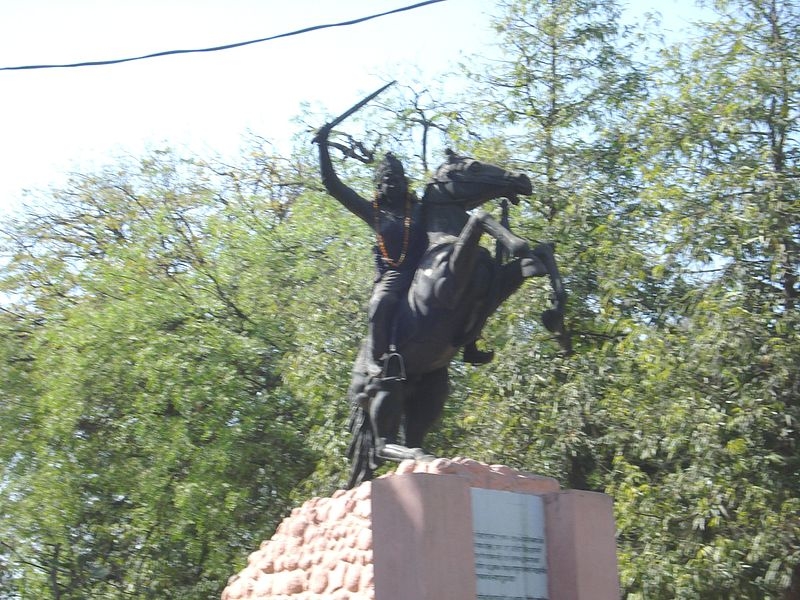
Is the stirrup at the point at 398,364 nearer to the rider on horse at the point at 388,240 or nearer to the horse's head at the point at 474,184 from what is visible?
the rider on horse at the point at 388,240

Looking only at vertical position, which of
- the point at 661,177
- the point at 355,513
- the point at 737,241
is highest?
the point at 661,177

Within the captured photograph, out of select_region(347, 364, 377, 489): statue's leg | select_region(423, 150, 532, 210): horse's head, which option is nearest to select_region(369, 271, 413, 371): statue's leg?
select_region(347, 364, 377, 489): statue's leg

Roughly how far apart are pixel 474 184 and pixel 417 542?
2.74m

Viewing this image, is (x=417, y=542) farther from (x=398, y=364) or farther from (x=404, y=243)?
(x=404, y=243)

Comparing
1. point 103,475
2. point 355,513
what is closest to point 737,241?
point 355,513

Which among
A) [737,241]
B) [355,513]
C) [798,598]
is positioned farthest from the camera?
[798,598]

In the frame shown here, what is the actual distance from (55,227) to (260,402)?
7.75 metres

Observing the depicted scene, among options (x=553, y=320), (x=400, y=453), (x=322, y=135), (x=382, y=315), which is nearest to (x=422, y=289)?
(x=382, y=315)

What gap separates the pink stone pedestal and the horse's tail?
602mm

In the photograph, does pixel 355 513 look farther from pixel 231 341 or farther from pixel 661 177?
pixel 231 341

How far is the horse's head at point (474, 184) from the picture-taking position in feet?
29.8

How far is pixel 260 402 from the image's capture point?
56.9 feet

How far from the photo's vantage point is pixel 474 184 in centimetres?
913

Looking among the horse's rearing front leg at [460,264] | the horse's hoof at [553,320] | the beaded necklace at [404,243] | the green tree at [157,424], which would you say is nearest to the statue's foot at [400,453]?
the horse's rearing front leg at [460,264]
